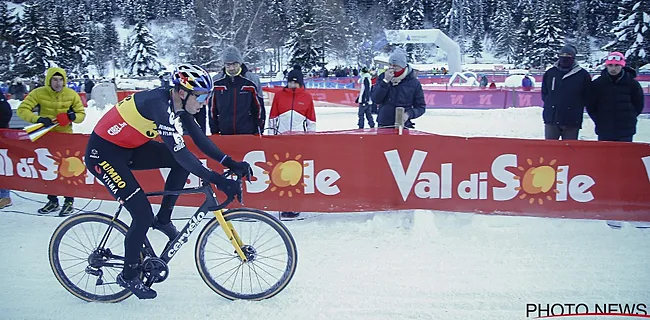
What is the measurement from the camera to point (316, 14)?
59812 millimetres

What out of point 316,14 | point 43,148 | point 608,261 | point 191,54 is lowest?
point 608,261

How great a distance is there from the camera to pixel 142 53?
2552 inches

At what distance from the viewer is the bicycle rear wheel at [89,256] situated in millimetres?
3988

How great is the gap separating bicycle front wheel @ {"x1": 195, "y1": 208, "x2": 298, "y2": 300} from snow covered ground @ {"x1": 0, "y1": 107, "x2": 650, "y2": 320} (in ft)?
0.45

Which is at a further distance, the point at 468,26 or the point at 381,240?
the point at 468,26

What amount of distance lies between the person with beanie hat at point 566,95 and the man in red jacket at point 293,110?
3.25 meters

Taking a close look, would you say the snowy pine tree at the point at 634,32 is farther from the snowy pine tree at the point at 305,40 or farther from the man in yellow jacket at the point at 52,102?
the man in yellow jacket at the point at 52,102

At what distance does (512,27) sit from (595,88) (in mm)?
83285

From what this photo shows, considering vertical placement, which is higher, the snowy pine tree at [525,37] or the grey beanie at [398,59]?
the snowy pine tree at [525,37]

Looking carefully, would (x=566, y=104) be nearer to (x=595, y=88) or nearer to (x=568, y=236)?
(x=595, y=88)

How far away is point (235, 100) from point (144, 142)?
93.8 inches

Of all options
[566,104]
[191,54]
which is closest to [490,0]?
[191,54]

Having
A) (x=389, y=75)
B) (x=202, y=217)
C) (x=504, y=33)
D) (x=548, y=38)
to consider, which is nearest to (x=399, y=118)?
(x=389, y=75)

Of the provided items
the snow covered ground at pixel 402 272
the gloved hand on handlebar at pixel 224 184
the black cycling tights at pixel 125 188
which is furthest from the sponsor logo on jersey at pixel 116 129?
the snow covered ground at pixel 402 272
